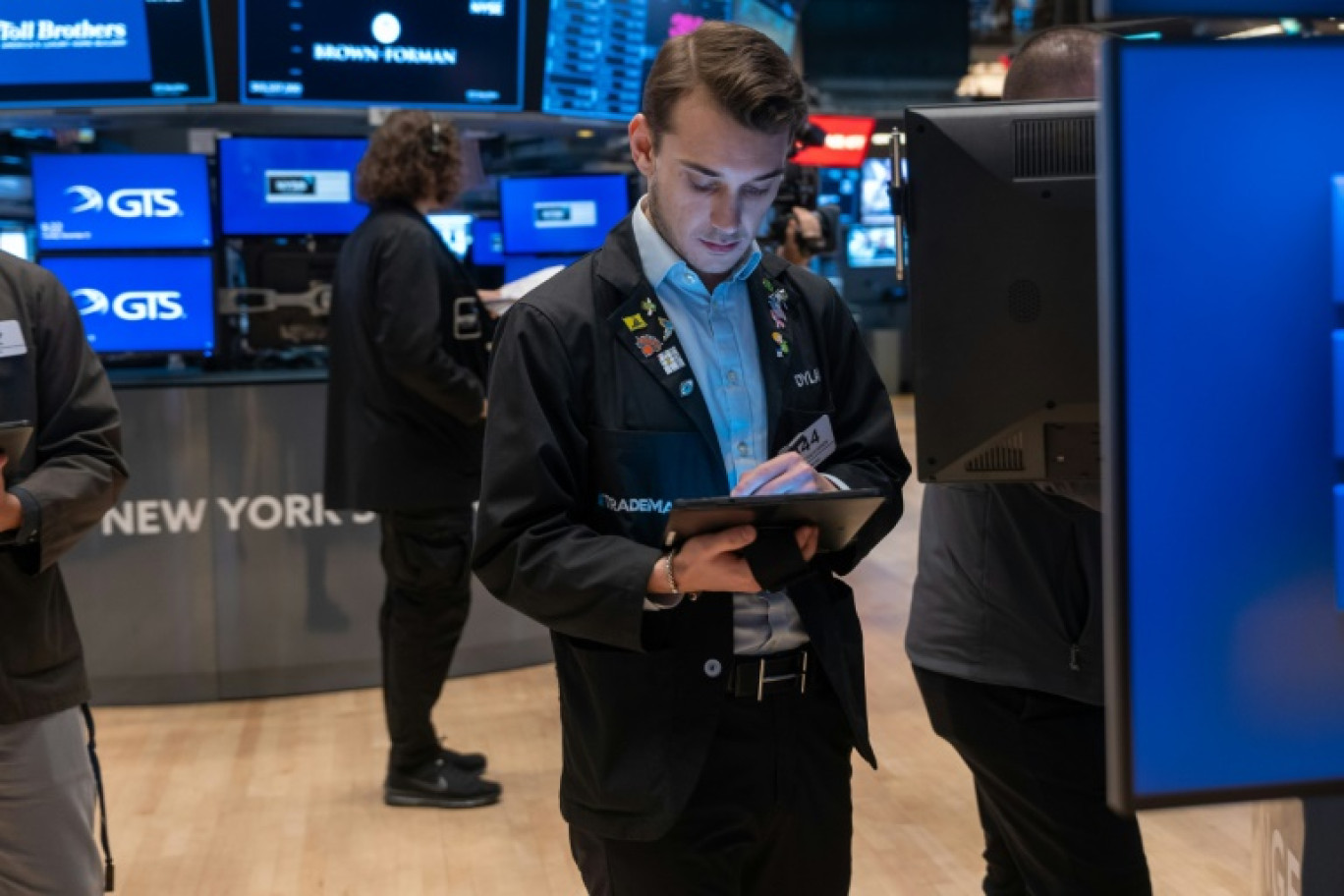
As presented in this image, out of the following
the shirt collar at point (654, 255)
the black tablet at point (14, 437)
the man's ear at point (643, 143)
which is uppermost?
the man's ear at point (643, 143)

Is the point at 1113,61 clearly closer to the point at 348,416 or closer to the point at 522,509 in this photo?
the point at 522,509

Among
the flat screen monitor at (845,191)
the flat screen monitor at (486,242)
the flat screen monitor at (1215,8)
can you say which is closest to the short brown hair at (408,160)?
the flat screen monitor at (486,242)

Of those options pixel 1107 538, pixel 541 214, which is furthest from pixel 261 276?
pixel 1107 538

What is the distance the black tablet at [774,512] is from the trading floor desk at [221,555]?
4061mm

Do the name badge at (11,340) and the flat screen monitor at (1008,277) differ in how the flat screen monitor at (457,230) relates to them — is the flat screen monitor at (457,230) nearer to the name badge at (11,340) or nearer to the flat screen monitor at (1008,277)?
the name badge at (11,340)

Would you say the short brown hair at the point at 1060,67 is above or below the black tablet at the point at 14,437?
above

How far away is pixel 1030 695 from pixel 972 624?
123mm

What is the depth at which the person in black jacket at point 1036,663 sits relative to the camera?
2.02 metres

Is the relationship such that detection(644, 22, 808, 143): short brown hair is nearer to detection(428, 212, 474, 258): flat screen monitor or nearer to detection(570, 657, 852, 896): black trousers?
detection(570, 657, 852, 896): black trousers

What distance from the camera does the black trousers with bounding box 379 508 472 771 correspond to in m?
4.30

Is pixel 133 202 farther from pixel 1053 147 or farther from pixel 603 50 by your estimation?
pixel 1053 147

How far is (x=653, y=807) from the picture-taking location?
1.67 metres

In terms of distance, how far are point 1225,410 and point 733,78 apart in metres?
0.76

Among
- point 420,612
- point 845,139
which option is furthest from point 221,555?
point 845,139
